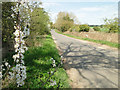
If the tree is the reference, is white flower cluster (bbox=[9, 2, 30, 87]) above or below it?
below

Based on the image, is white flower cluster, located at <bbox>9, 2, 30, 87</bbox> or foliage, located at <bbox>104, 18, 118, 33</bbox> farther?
foliage, located at <bbox>104, 18, 118, 33</bbox>

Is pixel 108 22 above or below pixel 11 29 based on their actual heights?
above

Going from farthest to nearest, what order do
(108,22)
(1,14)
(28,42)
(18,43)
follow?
(108,22) < (28,42) < (1,14) < (18,43)

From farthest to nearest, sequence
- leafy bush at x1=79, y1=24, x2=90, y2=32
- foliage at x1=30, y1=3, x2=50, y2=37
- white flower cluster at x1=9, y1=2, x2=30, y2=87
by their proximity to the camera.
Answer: leafy bush at x1=79, y1=24, x2=90, y2=32 → foliage at x1=30, y1=3, x2=50, y2=37 → white flower cluster at x1=9, y1=2, x2=30, y2=87

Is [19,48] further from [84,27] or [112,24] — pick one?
[84,27]

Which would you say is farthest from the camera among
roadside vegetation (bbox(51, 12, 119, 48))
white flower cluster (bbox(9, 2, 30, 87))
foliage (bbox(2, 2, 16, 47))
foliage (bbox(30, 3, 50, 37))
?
roadside vegetation (bbox(51, 12, 119, 48))

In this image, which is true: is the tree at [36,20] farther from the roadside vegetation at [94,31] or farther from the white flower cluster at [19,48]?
the roadside vegetation at [94,31]

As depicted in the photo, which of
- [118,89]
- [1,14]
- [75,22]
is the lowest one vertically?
[118,89]

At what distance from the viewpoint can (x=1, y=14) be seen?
16.6 ft

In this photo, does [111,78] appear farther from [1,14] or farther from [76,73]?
[1,14]

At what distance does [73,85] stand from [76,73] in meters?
1.04

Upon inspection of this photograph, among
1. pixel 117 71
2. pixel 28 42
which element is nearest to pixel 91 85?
pixel 117 71

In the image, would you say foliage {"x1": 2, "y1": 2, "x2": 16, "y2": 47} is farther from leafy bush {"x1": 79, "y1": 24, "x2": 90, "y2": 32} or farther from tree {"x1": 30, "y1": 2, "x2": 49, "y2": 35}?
leafy bush {"x1": 79, "y1": 24, "x2": 90, "y2": 32}

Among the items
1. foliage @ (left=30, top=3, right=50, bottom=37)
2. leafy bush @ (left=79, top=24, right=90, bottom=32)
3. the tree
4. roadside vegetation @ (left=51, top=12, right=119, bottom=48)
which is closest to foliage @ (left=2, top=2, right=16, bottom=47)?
foliage @ (left=30, top=3, right=50, bottom=37)
